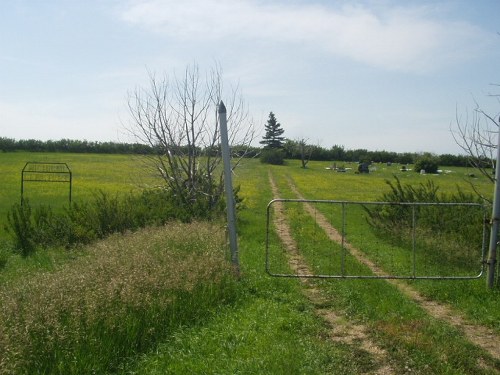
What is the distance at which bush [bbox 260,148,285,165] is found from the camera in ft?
262

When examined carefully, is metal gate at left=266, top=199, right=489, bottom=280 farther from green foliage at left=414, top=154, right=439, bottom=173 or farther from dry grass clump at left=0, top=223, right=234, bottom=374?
green foliage at left=414, top=154, right=439, bottom=173

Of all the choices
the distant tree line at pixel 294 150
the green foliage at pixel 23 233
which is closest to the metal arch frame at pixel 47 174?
the green foliage at pixel 23 233

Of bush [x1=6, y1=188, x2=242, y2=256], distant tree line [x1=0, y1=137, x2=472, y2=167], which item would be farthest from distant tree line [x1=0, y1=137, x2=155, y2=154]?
bush [x1=6, y1=188, x2=242, y2=256]

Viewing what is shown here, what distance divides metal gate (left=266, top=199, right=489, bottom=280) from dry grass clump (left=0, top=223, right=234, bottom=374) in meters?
2.20

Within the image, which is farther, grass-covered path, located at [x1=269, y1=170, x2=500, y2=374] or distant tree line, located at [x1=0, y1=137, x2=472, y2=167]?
distant tree line, located at [x1=0, y1=137, x2=472, y2=167]

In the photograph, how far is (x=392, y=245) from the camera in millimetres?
14922

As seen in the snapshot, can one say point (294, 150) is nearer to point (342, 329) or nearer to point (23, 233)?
point (23, 233)

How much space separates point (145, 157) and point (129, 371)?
1505 centimetres

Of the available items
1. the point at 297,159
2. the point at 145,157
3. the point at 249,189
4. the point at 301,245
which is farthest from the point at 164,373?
the point at 297,159

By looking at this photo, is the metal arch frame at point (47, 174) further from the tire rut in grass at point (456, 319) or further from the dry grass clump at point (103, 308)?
the tire rut in grass at point (456, 319)

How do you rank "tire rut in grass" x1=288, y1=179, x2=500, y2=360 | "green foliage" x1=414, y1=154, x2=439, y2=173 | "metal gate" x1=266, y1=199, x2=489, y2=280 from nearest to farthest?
"tire rut in grass" x1=288, y1=179, x2=500, y2=360 → "metal gate" x1=266, y1=199, x2=489, y2=280 → "green foliage" x1=414, y1=154, x2=439, y2=173

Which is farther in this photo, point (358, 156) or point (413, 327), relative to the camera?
point (358, 156)

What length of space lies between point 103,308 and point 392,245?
10139 millimetres

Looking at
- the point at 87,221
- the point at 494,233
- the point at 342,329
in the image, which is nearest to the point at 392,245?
the point at 494,233
